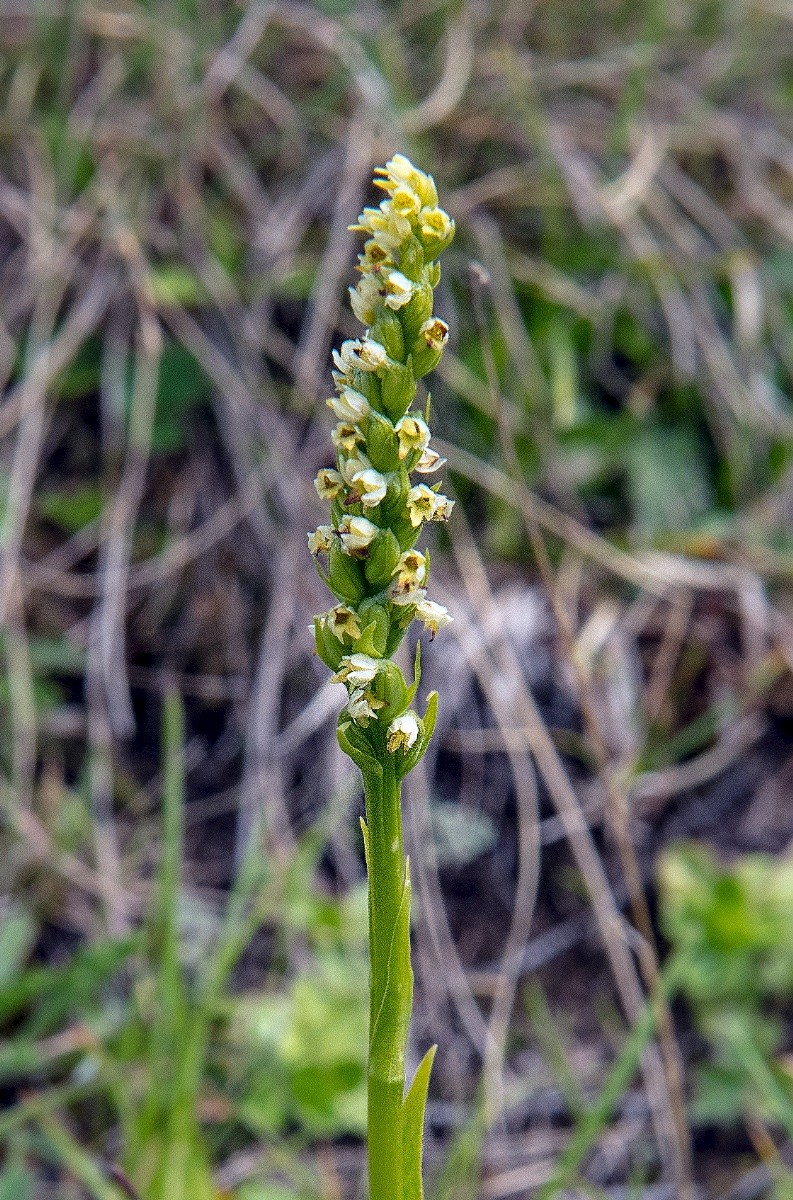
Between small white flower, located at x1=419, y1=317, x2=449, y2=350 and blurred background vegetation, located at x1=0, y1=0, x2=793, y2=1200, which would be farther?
blurred background vegetation, located at x1=0, y1=0, x2=793, y2=1200

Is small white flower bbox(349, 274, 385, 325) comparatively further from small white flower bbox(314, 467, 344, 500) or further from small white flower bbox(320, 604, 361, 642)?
small white flower bbox(320, 604, 361, 642)

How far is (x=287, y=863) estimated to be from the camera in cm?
281

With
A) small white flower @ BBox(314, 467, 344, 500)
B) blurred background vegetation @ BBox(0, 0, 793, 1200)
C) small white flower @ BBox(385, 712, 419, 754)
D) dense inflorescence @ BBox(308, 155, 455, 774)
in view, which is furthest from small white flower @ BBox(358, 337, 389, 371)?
blurred background vegetation @ BBox(0, 0, 793, 1200)

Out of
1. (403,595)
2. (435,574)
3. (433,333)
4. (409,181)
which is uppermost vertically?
(409,181)

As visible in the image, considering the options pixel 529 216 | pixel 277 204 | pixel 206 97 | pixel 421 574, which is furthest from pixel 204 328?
pixel 421 574

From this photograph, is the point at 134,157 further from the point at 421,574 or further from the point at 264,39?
the point at 421,574

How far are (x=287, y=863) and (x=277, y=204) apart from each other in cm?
200

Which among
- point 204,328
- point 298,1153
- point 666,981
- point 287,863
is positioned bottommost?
point 298,1153

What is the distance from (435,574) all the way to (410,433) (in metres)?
2.04

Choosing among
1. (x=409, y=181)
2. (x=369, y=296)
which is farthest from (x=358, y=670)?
(x=409, y=181)

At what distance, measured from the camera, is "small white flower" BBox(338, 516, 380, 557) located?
1.07 meters

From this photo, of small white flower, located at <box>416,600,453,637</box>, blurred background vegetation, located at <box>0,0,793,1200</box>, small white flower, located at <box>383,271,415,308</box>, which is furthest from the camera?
blurred background vegetation, located at <box>0,0,793,1200</box>

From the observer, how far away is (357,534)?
1.07 metres

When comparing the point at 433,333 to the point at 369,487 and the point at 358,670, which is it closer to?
the point at 369,487
